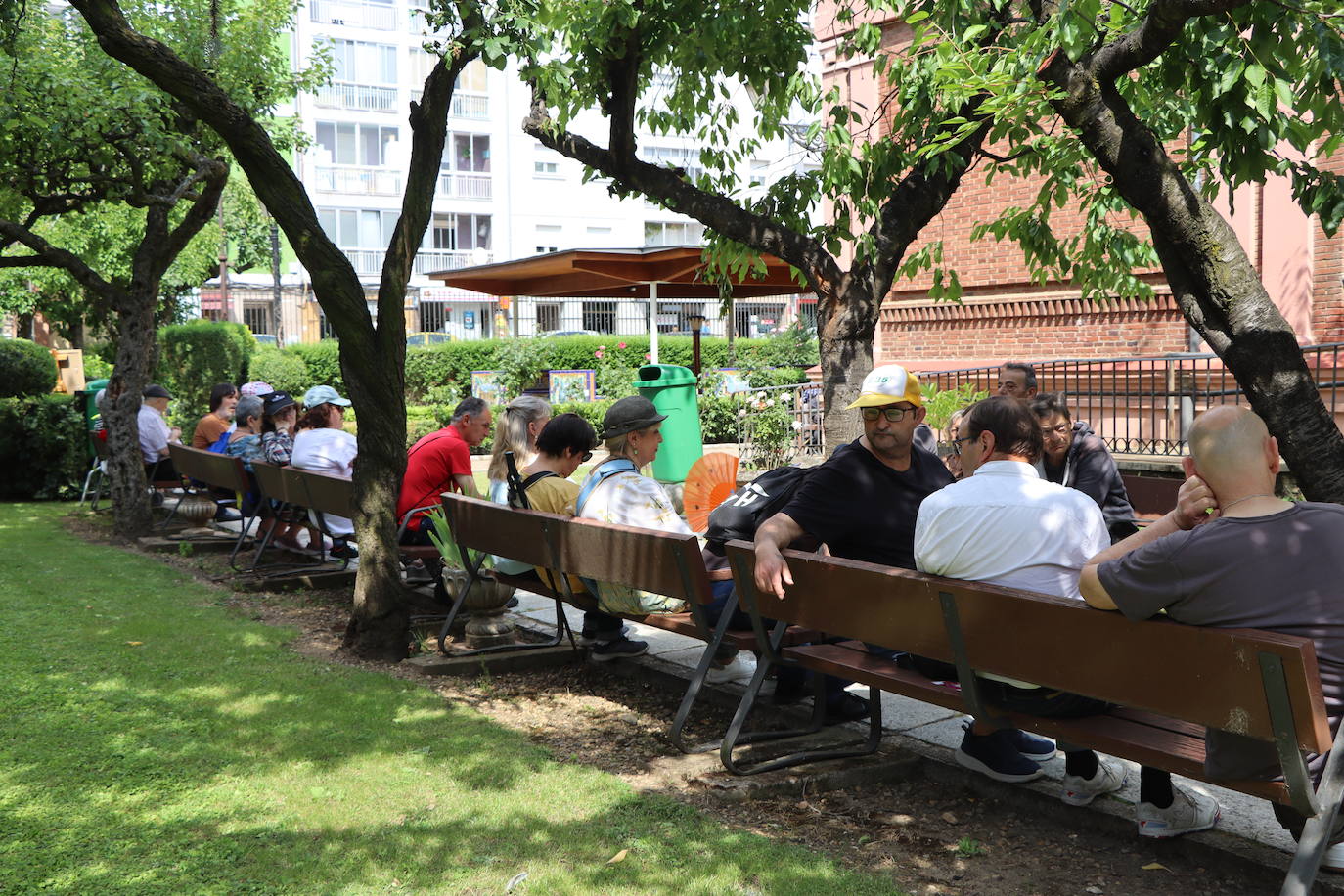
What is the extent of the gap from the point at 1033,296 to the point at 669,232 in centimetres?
5050

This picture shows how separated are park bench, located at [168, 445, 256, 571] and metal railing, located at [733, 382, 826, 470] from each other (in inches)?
296

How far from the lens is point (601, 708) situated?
18.2 feet

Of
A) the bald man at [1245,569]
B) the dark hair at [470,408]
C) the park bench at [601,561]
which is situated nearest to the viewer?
the bald man at [1245,569]

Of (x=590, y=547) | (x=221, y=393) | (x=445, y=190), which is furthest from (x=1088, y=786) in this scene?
(x=445, y=190)

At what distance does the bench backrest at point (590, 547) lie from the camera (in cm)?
482

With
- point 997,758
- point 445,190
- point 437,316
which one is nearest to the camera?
point 997,758

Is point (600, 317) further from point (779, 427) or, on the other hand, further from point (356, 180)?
point (779, 427)

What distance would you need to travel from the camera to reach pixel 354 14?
2112 inches

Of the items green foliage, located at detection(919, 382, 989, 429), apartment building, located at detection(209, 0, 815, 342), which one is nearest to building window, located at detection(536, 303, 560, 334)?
apartment building, located at detection(209, 0, 815, 342)

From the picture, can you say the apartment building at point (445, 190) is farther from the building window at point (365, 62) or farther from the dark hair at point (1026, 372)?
the dark hair at point (1026, 372)

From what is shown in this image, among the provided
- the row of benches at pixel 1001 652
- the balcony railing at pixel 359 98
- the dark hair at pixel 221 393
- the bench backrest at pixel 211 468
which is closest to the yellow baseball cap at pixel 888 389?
the row of benches at pixel 1001 652

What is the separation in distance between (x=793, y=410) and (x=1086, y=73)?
41.9 feet

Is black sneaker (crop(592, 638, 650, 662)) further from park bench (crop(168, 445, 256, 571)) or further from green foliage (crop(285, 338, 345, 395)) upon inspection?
green foliage (crop(285, 338, 345, 395))

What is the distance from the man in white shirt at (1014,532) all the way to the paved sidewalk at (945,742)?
0.30m
